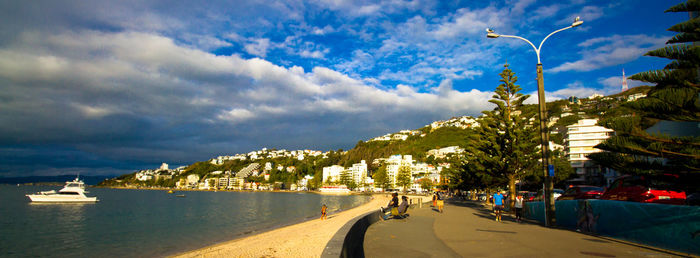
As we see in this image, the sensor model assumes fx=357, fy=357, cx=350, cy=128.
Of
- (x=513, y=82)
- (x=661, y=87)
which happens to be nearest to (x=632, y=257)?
(x=661, y=87)

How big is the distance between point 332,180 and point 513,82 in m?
136

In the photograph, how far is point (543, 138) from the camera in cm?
1133

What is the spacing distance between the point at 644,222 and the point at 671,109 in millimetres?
2310

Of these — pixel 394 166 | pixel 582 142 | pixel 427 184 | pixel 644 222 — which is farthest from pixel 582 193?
pixel 394 166

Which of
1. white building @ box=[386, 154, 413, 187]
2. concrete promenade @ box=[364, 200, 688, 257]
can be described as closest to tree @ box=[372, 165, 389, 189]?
white building @ box=[386, 154, 413, 187]

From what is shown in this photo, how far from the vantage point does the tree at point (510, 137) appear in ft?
81.9

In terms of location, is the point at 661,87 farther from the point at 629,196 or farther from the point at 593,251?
the point at 629,196

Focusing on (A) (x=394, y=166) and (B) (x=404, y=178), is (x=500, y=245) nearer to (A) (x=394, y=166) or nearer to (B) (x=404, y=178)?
(B) (x=404, y=178)

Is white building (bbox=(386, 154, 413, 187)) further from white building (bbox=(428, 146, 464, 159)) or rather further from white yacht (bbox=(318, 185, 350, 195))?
white building (bbox=(428, 146, 464, 159))

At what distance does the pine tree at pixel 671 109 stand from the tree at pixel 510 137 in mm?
18529

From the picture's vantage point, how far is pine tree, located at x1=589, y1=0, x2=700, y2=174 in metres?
6.27

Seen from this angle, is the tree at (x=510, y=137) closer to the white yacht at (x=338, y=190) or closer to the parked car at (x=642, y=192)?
the parked car at (x=642, y=192)

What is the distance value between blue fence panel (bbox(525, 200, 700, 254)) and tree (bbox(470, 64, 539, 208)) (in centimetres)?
1559

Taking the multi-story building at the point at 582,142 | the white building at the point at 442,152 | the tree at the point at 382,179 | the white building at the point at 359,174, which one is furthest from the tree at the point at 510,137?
the white building at the point at 442,152
